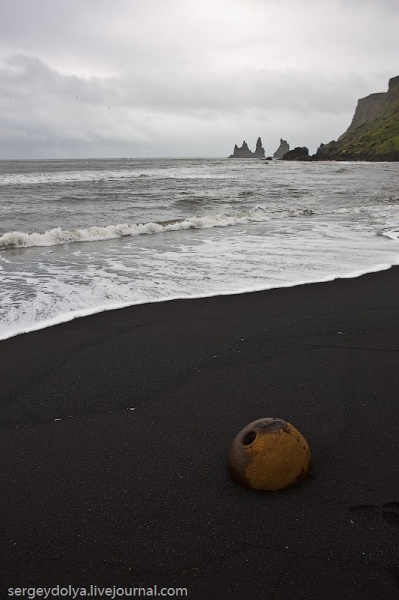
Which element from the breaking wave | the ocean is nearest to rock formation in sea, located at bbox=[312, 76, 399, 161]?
the ocean

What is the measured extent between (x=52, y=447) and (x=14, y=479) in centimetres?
31

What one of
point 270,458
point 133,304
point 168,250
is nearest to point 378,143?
point 168,250

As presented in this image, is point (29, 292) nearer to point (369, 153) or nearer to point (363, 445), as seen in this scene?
point (363, 445)

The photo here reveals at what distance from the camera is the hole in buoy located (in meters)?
2.31

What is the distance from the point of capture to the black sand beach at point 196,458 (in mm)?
1850

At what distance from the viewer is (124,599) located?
1738 millimetres

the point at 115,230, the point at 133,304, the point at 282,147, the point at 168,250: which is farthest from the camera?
the point at 282,147

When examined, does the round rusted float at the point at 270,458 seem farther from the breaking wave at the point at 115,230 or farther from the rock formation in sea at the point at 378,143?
the rock formation in sea at the point at 378,143

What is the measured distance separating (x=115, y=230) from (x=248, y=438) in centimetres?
986

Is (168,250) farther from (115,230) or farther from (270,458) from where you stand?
(270,458)

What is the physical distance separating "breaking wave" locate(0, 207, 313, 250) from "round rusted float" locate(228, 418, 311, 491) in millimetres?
9051

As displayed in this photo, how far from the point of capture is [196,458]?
2549 mm

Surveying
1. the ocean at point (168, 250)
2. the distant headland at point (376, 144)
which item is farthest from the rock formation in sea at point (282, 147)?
the ocean at point (168, 250)

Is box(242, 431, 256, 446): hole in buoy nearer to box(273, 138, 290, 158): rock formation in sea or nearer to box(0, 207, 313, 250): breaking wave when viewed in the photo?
box(0, 207, 313, 250): breaking wave
